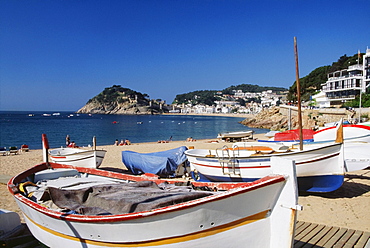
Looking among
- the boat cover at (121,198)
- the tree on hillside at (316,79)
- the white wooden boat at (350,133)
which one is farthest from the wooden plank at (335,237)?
the tree on hillside at (316,79)

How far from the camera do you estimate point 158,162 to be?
13039 millimetres

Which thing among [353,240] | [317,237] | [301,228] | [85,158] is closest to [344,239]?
[353,240]

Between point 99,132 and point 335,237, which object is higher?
point 335,237

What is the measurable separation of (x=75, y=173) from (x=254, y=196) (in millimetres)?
6095

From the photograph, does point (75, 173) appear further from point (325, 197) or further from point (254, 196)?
point (325, 197)

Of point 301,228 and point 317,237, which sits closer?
point 317,237

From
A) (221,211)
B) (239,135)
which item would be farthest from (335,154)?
(239,135)

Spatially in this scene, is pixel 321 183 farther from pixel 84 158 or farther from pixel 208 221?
pixel 84 158

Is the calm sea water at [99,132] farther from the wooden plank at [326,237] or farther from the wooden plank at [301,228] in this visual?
the wooden plank at [326,237]

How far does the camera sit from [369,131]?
48.6 ft

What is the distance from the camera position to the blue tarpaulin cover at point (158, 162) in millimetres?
12930

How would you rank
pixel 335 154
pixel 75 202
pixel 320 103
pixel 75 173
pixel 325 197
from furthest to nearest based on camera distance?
pixel 320 103 < pixel 325 197 < pixel 335 154 < pixel 75 173 < pixel 75 202

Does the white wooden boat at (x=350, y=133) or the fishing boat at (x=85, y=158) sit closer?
the fishing boat at (x=85, y=158)

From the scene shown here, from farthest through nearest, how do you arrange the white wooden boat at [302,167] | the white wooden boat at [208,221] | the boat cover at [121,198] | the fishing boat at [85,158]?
1. the fishing boat at [85,158]
2. the white wooden boat at [302,167]
3. the boat cover at [121,198]
4. the white wooden boat at [208,221]
